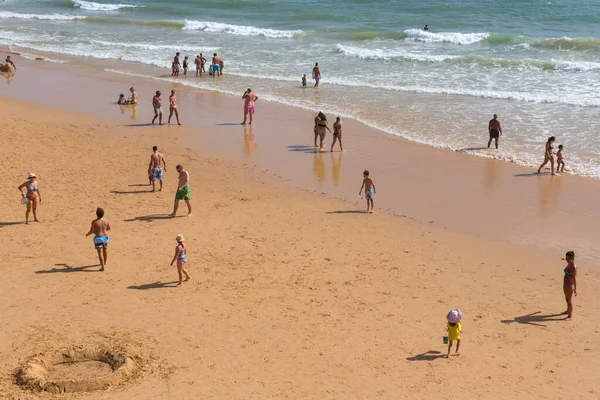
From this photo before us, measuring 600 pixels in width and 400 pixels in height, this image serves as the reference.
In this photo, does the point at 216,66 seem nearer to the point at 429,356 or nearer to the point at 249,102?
the point at 249,102

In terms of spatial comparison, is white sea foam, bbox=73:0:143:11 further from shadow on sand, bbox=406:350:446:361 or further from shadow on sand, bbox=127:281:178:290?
shadow on sand, bbox=406:350:446:361

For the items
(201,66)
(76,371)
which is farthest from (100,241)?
(201,66)

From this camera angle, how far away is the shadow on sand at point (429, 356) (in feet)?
36.2

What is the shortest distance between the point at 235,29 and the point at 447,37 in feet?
41.0

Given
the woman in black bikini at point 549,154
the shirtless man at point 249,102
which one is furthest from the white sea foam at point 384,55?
the woman in black bikini at point 549,154

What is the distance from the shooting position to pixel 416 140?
73.6ft

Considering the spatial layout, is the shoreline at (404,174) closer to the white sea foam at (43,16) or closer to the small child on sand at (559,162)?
the small child on sand at (559,162)

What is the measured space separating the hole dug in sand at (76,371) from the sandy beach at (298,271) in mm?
119

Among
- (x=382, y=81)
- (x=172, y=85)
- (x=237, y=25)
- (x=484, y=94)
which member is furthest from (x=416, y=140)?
(x=237, y=25)

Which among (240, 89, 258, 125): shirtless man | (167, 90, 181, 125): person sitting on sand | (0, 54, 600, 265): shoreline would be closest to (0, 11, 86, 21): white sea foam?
(0, 54, 600, 265): shoreline

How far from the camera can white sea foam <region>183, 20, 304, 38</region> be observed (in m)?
43.3

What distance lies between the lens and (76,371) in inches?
406

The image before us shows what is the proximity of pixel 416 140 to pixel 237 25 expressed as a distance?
2702 centimetres

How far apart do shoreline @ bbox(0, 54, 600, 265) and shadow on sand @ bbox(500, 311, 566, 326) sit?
2.61m
